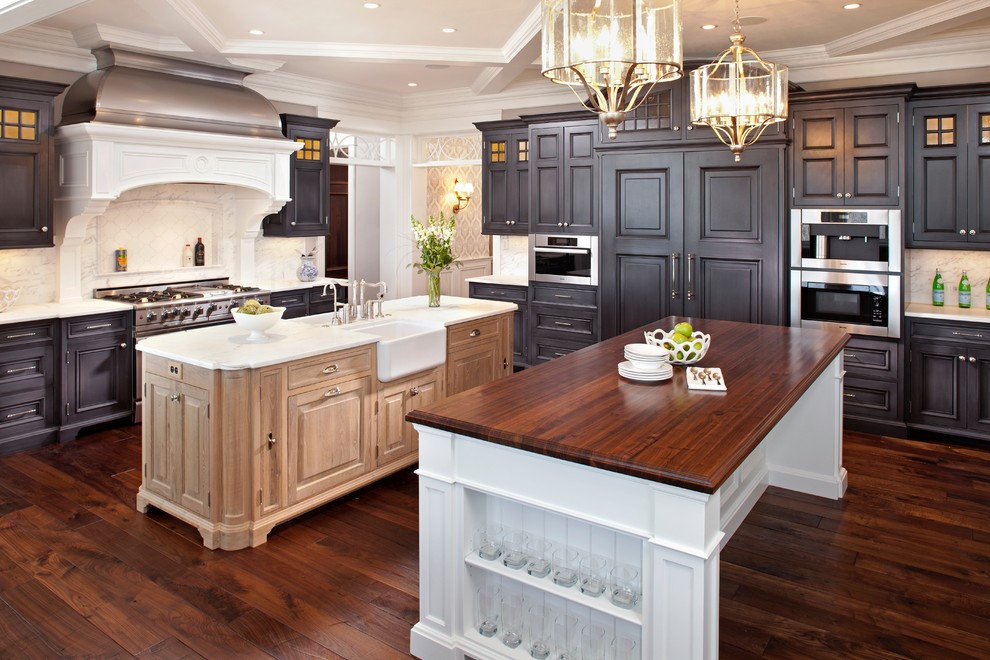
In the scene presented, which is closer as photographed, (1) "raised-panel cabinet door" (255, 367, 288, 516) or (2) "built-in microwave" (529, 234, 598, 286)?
(1) "raised-panel cabinet door" (255, 367, 288, 516)

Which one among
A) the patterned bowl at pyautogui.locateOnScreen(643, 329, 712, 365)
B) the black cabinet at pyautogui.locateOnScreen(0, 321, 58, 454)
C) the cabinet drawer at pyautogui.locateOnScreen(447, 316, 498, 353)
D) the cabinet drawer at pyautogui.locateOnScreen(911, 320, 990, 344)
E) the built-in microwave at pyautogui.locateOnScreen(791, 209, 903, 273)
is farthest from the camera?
the built-in microwave at pyautogui.locateOnScreen(791, 209, 903, 273)

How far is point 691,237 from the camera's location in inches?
233

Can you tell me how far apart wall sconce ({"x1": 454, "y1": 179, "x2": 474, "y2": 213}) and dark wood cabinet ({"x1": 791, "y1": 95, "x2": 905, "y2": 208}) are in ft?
15.9

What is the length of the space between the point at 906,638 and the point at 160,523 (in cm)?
343

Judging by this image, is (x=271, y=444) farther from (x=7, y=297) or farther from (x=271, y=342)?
(x=7, y=297)

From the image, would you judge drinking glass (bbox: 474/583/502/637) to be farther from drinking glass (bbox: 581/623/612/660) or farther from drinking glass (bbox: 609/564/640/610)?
drinking glass (bbox: 609/564/640/610)

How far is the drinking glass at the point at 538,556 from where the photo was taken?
7.94ft

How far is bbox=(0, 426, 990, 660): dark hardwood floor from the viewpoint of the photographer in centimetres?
275

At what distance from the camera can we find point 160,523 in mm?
A: 3783

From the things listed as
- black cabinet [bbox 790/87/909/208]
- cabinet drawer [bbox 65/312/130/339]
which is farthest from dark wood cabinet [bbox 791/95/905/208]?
cabinet drawer [bbox 65/312/130/339]

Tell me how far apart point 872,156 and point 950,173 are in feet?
1.69

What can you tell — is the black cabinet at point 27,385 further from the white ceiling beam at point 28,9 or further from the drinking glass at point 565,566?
the drinking glass at point 565,566

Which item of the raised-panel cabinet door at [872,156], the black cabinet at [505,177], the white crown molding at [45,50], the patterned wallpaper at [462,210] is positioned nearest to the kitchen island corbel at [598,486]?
the raised-panel cabinet door at [872,156]

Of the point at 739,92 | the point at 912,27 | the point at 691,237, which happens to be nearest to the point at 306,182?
the point at 691,237
